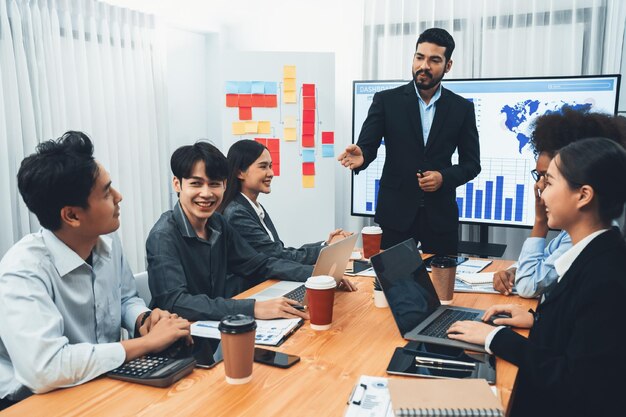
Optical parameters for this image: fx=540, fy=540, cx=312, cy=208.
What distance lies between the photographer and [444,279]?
1.71 metres

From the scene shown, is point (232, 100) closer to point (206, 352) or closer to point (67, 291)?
point (67, 291)

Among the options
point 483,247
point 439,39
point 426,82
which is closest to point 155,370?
point 426,82

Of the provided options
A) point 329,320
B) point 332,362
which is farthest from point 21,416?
point 329,320

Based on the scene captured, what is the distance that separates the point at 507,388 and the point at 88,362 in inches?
34.7

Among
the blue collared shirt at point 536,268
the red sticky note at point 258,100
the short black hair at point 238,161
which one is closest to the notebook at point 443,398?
the blue collared shirt at point 536,268

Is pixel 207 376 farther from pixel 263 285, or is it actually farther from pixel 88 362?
pixel 263 285

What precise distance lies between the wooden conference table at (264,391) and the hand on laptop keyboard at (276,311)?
133 millimetres

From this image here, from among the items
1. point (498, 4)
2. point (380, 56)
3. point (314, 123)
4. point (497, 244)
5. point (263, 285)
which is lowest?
point (497, 244)

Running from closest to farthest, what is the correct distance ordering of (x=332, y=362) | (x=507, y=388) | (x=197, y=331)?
(x=507, y=388) → (x=332, y=362) → (x=197, y=331)

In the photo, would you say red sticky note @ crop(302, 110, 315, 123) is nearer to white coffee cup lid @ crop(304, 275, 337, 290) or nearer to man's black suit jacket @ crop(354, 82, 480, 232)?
man's black suit jacket @ crop(354, 82, 480, 232)

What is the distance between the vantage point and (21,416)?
3.30ft

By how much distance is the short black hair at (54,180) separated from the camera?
1.36m

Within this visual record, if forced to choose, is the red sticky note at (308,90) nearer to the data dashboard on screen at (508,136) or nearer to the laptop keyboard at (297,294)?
the data dashboard on screen at (508,136)

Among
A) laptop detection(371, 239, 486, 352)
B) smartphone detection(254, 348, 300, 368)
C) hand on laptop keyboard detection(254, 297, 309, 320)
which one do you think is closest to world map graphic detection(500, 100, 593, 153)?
laptop detection(371, 239, 486, 352)
